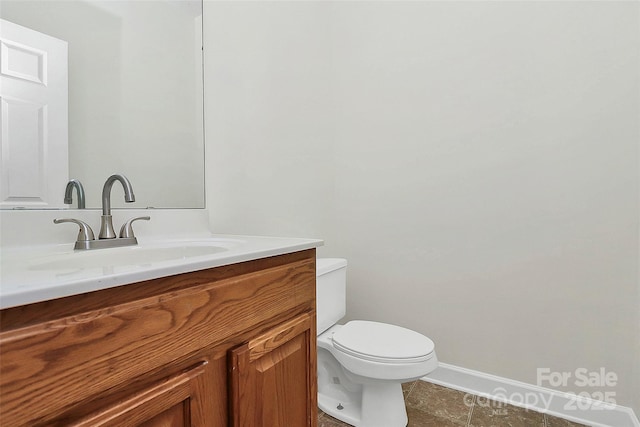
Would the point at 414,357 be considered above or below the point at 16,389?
below

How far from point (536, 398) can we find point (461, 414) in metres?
0.38

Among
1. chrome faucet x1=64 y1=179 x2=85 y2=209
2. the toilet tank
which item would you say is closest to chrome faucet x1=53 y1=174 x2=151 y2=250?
chrome faucet x1=64 y1=179 x2=85 y2=209

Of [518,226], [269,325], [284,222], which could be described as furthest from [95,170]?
[518,226]

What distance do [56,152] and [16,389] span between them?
0.77 metres

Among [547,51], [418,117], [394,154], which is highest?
[547,51]

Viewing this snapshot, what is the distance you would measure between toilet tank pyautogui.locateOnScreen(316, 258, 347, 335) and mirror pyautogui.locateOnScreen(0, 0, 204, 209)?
24.8 inches

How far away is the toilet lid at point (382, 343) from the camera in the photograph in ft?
4.11

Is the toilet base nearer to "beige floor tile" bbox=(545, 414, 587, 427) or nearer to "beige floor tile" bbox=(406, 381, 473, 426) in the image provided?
"beige floor tile" bbox=(406, 381, 473, 426)

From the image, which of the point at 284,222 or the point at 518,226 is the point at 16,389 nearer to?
the point at 284,222

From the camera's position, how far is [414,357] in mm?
1240

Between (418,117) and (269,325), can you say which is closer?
(269,325)

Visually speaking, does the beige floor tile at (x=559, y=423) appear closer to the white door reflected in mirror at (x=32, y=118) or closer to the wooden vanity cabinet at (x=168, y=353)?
the wooden vanity cabinet at (x=168, y=353)

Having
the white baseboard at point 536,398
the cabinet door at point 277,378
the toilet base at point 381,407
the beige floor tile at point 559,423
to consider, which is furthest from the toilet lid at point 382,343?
the beige floor tile at point 559,423

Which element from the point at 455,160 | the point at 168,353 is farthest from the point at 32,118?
the point at 455,160
